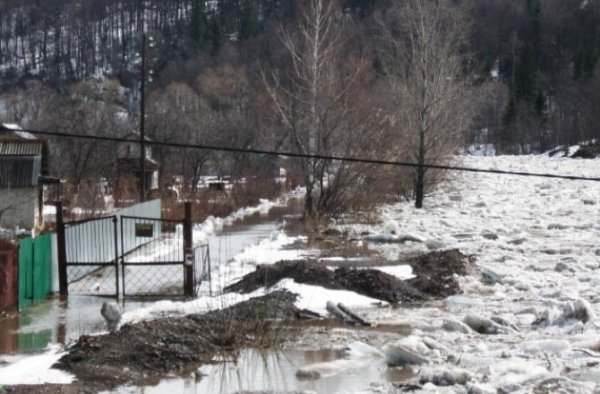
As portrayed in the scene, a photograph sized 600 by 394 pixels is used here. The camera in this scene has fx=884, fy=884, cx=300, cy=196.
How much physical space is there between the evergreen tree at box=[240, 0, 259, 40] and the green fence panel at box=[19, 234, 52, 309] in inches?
4889

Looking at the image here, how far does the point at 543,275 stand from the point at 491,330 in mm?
5250

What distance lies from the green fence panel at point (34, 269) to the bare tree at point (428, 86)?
19.6 metres

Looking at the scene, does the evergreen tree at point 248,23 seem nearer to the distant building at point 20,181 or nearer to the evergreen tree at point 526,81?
the evergreen tree at point 526,81

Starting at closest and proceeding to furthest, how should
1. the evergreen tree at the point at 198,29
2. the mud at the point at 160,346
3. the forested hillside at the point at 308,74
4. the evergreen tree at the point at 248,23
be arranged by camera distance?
the mud at the point at 160,346, the forested hillside at the point at 308,74, the evergreen tree at the point at 198,29, the evergreen tree at the point at 248,23

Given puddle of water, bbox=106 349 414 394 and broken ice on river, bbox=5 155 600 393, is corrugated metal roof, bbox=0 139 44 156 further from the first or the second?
puddle of water, bbox=106 349 414 394

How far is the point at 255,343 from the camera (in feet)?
37.7

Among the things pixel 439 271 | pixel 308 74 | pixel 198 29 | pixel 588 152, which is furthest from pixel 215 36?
pixel 439 271

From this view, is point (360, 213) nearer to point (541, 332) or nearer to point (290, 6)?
point (541, 332)

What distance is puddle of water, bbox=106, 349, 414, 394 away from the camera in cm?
956

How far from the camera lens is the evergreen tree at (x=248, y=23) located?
140 meters

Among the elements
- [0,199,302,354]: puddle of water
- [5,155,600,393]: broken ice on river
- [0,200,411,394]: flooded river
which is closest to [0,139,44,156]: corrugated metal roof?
[5,155,600,393]: broken ice on river

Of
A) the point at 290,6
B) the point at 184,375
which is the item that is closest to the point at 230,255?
the point at 184,375

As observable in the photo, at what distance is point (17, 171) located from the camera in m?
34.3

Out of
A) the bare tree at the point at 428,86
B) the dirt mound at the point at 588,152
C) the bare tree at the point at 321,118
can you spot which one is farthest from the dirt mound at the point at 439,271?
the dirt mound at the point at 588,152
